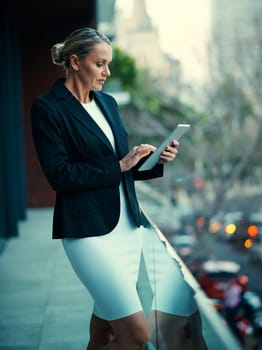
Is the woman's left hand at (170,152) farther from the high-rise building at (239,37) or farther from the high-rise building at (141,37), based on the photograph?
the high-rise building at (141,37)

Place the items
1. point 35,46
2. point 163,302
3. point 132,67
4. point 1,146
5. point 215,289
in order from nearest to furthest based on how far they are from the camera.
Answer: point 163,302
point 1,146
point 35,46
point 132,67
point 215,289

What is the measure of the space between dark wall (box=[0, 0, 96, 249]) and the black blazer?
415 cm

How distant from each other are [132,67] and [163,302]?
15.2 metres

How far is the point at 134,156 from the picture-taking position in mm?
1565

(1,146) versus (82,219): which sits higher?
(82,219)

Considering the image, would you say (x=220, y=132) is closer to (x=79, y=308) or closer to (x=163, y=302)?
(x=79, y=308)

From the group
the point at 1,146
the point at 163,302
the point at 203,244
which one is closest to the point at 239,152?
the point at 203,244

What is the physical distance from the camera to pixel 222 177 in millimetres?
20156

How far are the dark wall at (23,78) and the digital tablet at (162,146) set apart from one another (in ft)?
13.5

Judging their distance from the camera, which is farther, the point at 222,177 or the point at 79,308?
the point at 222,177

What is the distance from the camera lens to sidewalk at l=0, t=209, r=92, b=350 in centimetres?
287

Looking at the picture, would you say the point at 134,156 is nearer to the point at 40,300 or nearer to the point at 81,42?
the point at 81,42

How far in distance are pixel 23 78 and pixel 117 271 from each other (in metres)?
6.65

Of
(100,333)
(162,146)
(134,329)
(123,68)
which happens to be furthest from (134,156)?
(123,68)
